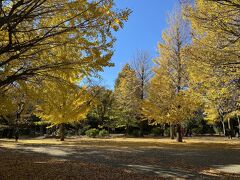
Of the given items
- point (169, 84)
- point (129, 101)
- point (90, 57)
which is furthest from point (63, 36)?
point (129, 101)

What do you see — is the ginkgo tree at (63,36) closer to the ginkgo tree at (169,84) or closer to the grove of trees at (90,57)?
the grove of trees at (90,57)

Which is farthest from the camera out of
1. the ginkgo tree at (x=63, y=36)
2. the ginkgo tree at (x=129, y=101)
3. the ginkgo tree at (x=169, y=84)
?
the ginkgo tree at (x=129, y=101)

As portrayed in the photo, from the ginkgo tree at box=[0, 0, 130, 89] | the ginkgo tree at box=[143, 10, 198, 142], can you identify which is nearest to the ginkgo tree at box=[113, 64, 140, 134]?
the ginkgo tree at box=[143, 10, 198, 142]

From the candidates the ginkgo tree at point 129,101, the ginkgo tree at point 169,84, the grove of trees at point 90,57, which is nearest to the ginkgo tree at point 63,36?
the grove of trees at point 90,57

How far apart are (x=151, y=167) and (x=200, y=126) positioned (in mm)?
31578

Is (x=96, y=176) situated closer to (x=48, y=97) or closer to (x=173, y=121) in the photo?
(x=48, y=97)

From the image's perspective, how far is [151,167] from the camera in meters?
9.36

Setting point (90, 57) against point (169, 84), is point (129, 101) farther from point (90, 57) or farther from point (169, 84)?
point (90, 57)

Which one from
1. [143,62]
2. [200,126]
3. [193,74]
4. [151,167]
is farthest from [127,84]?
[151,167]

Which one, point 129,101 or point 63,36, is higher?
point 129,101

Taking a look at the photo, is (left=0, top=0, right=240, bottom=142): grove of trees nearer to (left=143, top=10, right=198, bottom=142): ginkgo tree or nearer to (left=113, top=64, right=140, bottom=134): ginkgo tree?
(left=143, top=10, right=198, bottom=142): ginkgo tree

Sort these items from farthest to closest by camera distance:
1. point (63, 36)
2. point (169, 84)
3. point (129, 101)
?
point (129, 101)
point (169, 84)
point (63, 36)

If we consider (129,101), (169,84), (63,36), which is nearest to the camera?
(63,36)

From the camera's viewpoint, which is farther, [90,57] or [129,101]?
[129,101]
